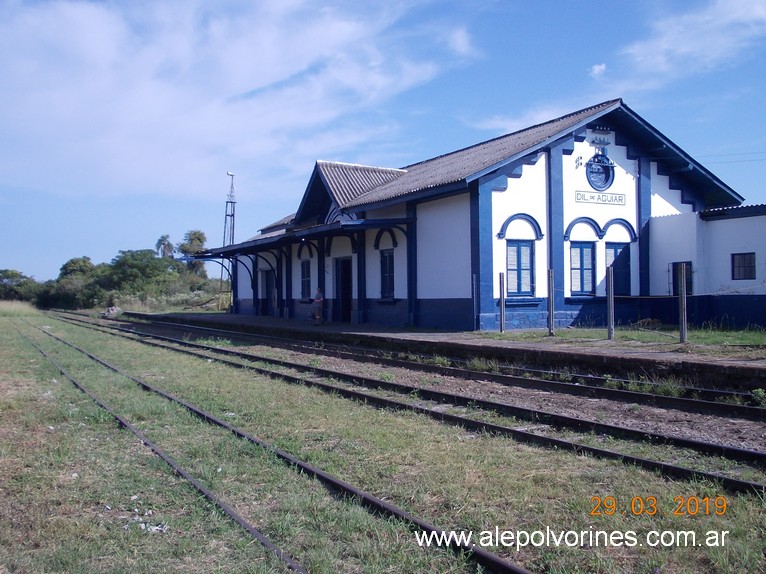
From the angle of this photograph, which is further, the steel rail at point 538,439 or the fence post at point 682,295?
the fence post at point 682,295

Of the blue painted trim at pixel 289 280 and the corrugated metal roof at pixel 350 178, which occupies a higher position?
the corrugated metal roof at pixel 350 178

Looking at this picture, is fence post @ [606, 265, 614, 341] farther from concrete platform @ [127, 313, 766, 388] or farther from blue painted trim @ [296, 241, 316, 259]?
blue painted trim @ [296, 241, 316, 259]

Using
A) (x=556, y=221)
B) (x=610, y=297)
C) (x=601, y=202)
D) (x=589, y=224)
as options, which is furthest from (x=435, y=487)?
(x=601, y=202)

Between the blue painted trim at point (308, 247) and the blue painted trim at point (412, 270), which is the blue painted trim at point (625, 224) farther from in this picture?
the blue painted trim at point (308, 247)

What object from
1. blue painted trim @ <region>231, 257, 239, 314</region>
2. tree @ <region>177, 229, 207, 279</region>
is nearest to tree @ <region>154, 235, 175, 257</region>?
tree @ <region>177, 229, 207, 279</region>

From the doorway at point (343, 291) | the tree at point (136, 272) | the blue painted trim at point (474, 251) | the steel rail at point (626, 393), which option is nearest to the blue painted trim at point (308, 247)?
the doorway at point (343, 291)

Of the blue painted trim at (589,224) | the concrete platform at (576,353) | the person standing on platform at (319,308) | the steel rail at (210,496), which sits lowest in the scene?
the steel rail at (210,496)

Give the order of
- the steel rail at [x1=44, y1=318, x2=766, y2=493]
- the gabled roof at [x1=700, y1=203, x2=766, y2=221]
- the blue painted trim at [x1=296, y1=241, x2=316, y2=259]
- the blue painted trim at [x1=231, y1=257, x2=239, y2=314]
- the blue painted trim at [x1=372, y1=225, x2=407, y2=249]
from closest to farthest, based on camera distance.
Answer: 1. the steel rail at [x1=44, y1=318, x2=766, y2=493]
2. the gabled roof at [x1=700, y1=203, x2=766, y2=221]
3. the blue painted trim at [x1=372, y1=225, x2=407, y2=249]
4. the blue painted trim at [x1=296, y1=241, x2=316, y2=259]
5. the blue painted trim at [x1=231, y1=257, x2=239, y2=314]

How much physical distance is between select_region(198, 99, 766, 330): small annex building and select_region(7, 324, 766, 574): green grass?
9508mm

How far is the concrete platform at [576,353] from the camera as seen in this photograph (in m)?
10.2

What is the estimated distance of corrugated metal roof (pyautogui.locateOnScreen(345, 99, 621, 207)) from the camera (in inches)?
746

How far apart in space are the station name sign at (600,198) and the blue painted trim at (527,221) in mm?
1691

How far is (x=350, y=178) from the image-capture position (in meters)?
27.1

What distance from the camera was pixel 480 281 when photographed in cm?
1819
